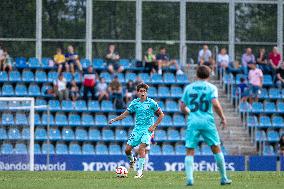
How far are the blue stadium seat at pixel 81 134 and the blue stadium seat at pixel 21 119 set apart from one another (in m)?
5.50

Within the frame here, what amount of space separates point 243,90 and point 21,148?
11.9m

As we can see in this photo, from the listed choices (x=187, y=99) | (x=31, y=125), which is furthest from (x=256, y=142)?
(x=187, y=99)

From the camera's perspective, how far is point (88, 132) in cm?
3678

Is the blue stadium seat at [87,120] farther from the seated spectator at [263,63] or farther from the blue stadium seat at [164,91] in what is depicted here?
the seated spectator at [263,63]

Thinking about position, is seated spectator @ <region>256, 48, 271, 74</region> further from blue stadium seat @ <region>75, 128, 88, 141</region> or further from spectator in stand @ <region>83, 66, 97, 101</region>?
blue stadium seat @ <region>75, 128, 88, 141</region>

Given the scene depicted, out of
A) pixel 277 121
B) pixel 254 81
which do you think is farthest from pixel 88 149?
pixel 277 121

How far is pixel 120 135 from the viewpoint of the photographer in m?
36.6

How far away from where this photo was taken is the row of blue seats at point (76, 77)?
124ft

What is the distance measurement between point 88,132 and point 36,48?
5.39 metres

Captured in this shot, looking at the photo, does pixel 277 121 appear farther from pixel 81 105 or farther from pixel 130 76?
pixel 81 105

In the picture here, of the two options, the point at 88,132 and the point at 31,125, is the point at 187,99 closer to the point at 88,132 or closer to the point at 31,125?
the point at 31,125

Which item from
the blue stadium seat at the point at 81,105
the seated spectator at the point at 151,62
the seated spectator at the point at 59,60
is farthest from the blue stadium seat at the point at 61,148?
the seated spectator at the point at 151,62

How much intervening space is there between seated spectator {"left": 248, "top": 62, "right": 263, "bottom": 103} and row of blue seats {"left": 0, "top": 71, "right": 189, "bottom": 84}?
2.73 metres

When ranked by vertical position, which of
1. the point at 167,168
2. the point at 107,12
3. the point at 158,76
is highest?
the point at 107,12
